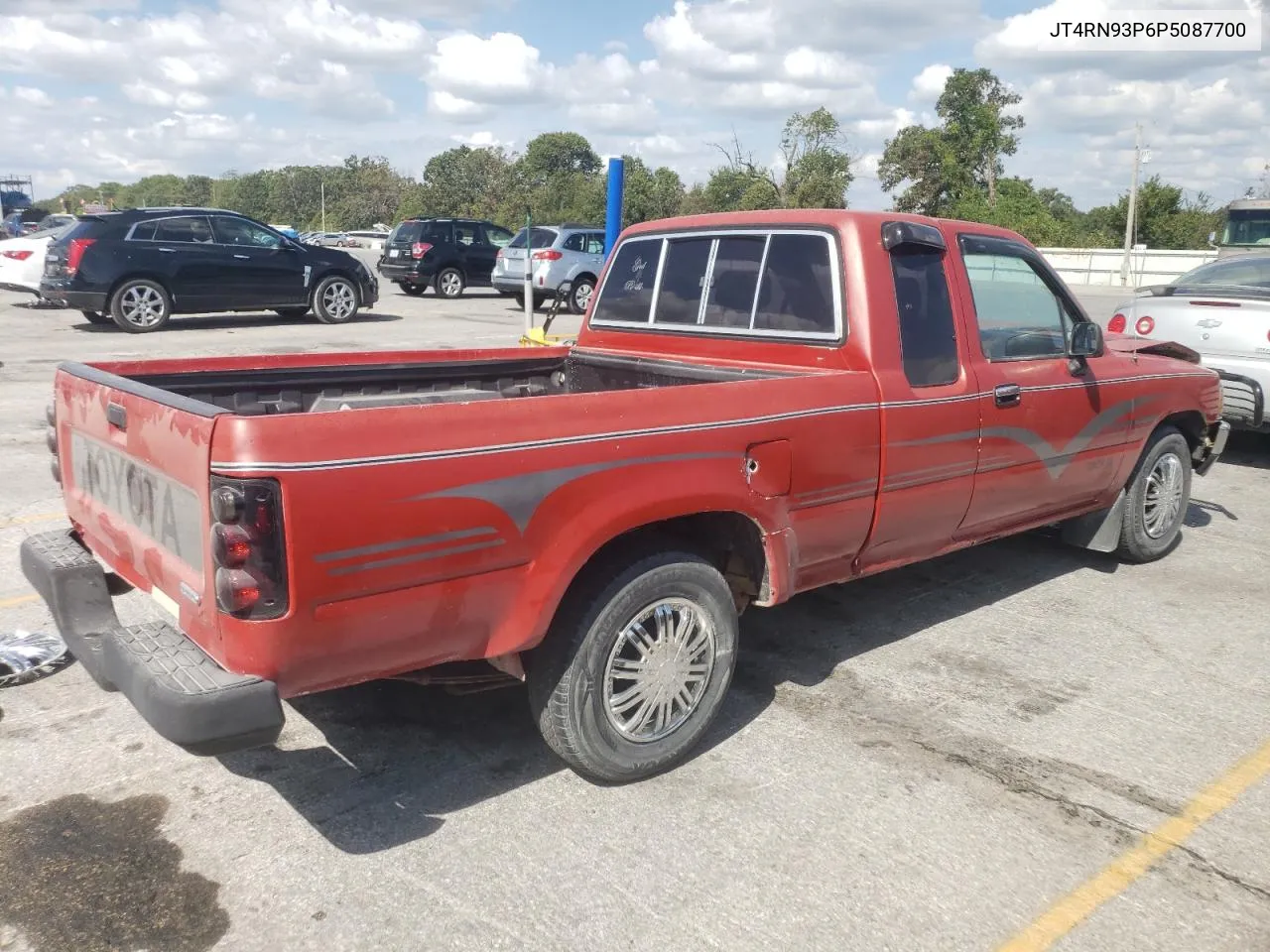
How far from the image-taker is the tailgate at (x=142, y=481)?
262 centimetres

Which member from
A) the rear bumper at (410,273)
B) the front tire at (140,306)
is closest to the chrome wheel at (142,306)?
the front tire at (140,306)

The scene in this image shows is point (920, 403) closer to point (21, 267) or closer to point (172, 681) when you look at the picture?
point (172, 681)

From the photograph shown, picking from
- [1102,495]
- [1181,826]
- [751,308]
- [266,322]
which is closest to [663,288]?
[751,308]

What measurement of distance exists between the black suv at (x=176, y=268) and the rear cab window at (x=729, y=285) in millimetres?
11688

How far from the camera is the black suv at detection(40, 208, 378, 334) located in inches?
560

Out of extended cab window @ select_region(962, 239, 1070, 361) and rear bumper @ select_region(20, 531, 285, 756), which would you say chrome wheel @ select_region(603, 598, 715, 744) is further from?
extended cab window @ select_region(962, 239, 1070, 361)

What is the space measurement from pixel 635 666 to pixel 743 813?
0.56 meters

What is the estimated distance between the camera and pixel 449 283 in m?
22.7

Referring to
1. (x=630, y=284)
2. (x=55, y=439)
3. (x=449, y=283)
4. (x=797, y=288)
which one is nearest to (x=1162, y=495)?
(x=797, y=288)

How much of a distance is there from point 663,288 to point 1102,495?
250cm

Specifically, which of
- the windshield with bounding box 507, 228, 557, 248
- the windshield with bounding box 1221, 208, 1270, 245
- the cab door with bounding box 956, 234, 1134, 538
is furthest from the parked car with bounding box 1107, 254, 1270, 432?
the windshield with bounding box 1221, 208, 1270, 245

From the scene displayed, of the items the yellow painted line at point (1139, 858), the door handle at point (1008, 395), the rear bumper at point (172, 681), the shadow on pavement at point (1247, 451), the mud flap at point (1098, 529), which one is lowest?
the yellow painted line at point (1139, 858)

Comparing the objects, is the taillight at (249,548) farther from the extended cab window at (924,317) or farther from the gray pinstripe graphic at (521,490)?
the extended cab window at (924,317)

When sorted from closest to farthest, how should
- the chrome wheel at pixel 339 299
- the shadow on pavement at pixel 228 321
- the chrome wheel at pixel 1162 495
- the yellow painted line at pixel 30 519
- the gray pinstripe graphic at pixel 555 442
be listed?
the gray pinstripe graphic at pixel 555 442 → the chrome wheel at pixel 1162 495 → the yellow painted line at pixel 30 519 → the shadow on pavement at pixel 228 321 → the chrome wheel at pixel 339 299
